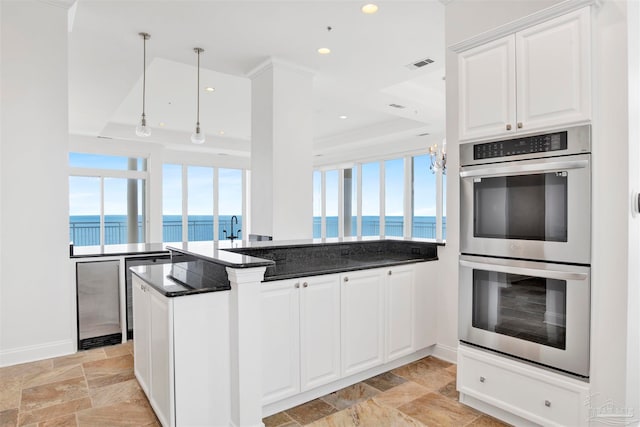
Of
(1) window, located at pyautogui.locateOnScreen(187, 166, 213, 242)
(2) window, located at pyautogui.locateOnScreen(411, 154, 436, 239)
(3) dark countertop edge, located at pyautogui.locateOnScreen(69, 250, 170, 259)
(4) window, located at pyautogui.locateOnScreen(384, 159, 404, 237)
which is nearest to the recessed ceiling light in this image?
(3) dark countertop edge, located at pyautogui.locateOnScreen(69, 250, 170, 259)

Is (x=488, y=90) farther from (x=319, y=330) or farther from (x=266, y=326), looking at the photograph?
(x=266, y=326)

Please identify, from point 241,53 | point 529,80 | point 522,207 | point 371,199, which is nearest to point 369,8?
point 241,53

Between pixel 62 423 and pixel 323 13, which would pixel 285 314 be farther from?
pixel 323 13

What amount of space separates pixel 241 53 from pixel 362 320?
304 centimetres

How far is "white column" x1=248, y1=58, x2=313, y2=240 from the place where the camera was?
4.30 metres

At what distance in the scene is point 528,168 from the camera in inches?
88.1

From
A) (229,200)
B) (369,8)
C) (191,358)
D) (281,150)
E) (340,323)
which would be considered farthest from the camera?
(229,200)

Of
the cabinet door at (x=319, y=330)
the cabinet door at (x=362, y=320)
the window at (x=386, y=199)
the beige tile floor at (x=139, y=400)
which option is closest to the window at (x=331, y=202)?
the window at (x=386, y=199)

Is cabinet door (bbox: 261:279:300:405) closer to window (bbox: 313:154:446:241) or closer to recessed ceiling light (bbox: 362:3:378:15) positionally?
recessed ceiling light (bbox: 362:3:378:15)

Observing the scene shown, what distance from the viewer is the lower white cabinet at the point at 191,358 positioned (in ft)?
6.84

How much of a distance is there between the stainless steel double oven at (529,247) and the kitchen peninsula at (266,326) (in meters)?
0.70

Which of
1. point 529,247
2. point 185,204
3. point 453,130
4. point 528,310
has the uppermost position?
point 453,130

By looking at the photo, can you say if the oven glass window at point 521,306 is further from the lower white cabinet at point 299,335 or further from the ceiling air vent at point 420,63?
the ceiling air vent at point 420,63

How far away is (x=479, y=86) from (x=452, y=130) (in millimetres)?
696
